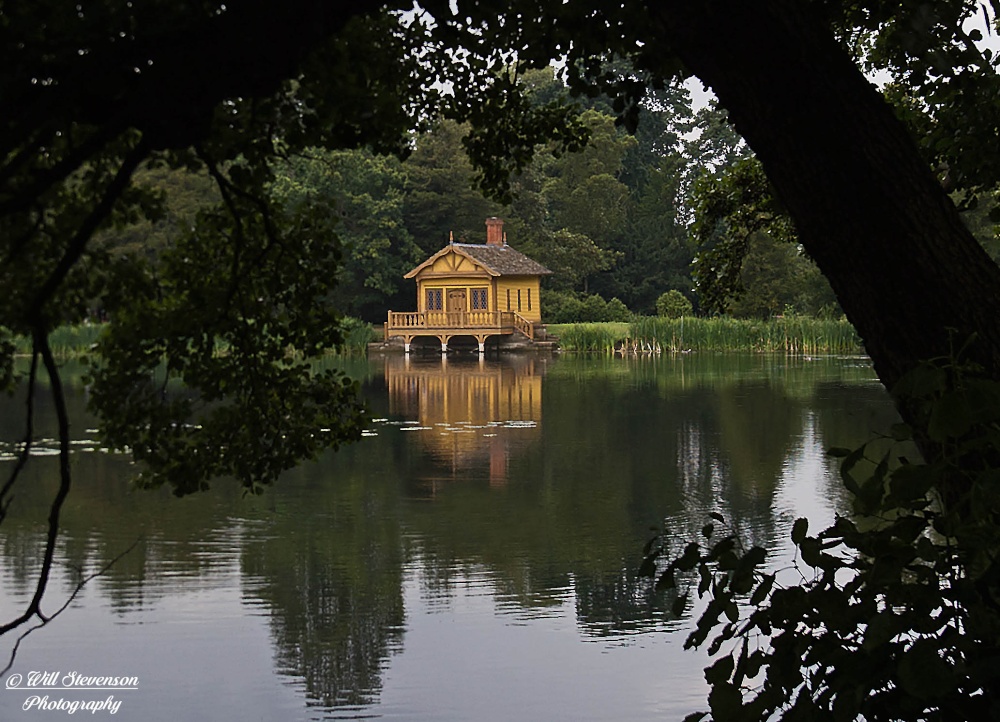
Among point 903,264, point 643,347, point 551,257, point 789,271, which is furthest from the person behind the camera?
point 551,257

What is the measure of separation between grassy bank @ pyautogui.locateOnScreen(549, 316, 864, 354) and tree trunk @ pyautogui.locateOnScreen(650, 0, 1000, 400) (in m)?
39.5

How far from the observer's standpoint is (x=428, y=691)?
8336 millimetres

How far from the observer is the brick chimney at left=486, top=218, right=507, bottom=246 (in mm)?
50844

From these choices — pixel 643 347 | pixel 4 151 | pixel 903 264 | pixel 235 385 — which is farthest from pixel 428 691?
pixel 643 347

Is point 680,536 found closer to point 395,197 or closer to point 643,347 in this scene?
point 643,347

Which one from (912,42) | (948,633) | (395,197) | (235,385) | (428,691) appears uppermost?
(395,197)

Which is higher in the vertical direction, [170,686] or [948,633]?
[948,633]

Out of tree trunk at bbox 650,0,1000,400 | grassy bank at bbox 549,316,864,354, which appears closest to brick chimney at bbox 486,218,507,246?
grassy bank at bbox 549,316,864,354

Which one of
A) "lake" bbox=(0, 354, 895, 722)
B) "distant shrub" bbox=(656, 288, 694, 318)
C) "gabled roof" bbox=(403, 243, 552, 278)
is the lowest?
"lake" bbox=(0, 354, 895, 722)

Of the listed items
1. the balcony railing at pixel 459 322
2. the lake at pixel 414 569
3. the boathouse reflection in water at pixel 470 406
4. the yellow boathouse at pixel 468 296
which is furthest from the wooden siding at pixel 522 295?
the lake at pixel 414 569

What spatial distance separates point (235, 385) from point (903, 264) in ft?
7.20

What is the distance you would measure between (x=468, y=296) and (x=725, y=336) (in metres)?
9.54

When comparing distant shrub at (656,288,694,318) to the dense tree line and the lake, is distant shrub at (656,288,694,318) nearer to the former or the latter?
the dense tree line

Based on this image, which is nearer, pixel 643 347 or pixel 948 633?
pixel 948 633
